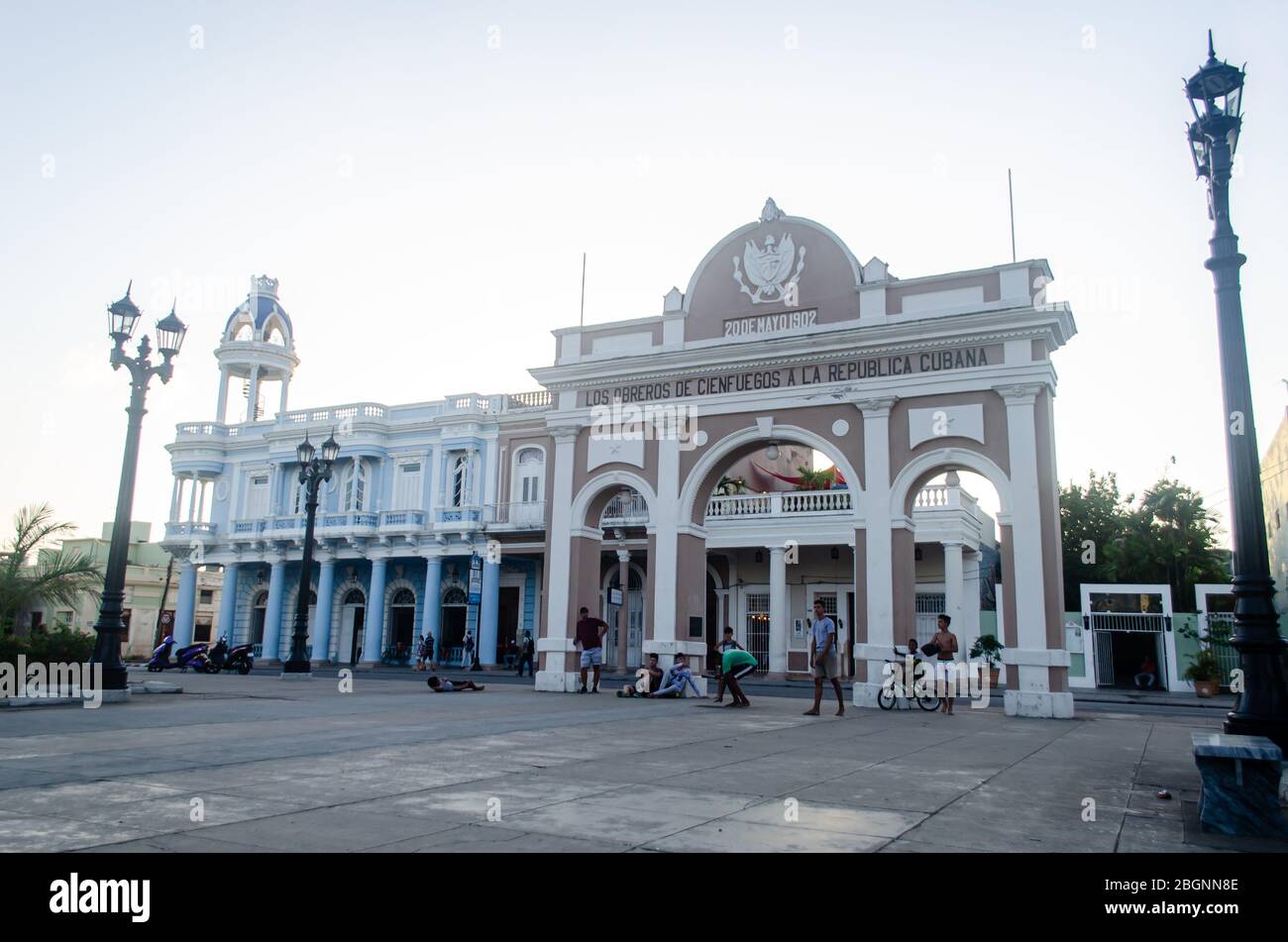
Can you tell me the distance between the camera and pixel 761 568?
31766mm

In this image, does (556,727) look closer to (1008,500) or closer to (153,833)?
(153,833)

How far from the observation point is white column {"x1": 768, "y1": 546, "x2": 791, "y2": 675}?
95.6 ft

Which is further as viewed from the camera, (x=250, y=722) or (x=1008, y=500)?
(x=1008, y=500)

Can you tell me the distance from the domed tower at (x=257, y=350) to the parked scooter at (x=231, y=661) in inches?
572

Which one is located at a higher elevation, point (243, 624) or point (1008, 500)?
point (1008, 500)

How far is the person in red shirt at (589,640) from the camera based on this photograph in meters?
17.5

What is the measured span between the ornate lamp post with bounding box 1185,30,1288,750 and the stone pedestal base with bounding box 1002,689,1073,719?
7772 millimetres

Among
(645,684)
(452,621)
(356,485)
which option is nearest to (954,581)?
(645,684)

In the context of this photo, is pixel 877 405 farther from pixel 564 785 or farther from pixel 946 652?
pixel 564 785

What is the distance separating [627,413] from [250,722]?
10925 millimetres

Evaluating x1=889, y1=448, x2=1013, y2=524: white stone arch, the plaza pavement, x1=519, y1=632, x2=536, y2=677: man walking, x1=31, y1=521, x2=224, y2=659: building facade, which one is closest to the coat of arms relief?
x1=889, y1=448, x2=1013, y2=524: white stone arch

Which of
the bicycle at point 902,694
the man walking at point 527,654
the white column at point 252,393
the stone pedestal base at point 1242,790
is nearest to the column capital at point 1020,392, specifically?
the bicycle at point 902,694

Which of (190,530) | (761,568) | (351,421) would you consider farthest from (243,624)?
(761,568)

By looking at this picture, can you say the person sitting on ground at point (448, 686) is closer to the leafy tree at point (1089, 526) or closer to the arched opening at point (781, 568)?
the arched opening at point (781, 568)
